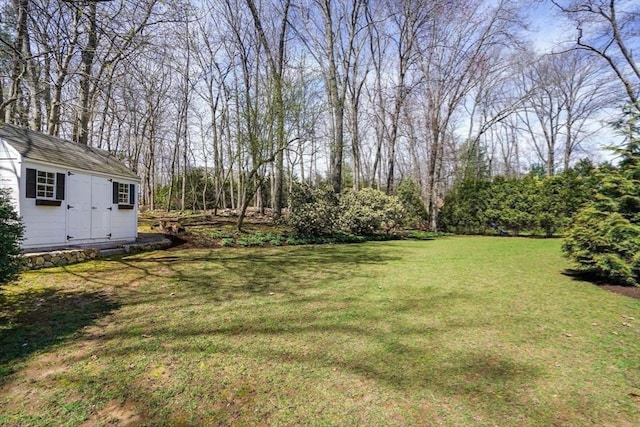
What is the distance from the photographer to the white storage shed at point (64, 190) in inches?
241

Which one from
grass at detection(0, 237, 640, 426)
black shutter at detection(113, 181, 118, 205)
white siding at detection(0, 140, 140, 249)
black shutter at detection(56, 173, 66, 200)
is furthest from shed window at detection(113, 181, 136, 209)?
grass at detection(0, 237, 640, 426)

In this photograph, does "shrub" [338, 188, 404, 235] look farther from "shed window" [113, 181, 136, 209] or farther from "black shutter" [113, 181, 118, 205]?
"black shutter" [113, 181, 118, 205]

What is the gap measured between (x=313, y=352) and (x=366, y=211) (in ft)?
34.2

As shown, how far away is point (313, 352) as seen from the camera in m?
2.95

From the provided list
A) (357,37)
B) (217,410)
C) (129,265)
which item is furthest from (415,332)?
(357,37)

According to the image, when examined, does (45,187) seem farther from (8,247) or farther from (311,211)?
(311,211)

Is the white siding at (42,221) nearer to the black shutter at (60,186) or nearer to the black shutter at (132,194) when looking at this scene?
the black shutter at (60,186)

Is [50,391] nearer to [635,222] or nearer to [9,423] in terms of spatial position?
[9,423]

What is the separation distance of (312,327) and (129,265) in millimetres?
4921

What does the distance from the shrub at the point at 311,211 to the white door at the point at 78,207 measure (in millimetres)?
6335

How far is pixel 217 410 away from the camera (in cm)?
212

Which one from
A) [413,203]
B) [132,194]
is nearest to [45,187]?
[132,194]

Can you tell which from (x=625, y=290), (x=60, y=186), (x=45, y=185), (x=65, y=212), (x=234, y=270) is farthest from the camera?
(x=65, y=212)

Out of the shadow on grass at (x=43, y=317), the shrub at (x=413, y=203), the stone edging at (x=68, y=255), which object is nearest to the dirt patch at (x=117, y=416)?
the shadow on grass at (x=43, y=317)
